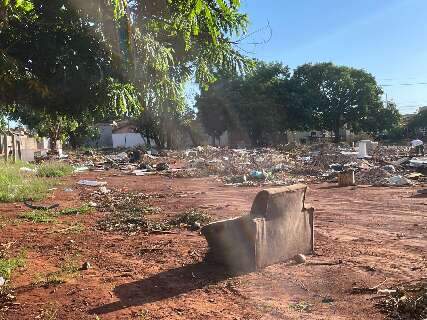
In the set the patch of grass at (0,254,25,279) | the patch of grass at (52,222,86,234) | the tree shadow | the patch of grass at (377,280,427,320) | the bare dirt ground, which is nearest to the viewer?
the patch of grass at (377,280,427,320)

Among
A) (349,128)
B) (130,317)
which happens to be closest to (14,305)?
(130,317)

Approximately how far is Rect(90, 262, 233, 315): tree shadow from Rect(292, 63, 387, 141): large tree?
139 feet

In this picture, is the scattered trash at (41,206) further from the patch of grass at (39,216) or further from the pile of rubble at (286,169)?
the pile of rubble at (286,169)

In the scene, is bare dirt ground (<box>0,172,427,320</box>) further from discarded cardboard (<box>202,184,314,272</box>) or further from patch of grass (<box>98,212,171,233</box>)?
patch of grass (<box>98,212,171,233</box>)

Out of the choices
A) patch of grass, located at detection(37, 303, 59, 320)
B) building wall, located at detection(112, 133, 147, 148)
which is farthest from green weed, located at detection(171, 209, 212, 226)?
building wall, located at detection(112, 133, 147, 148)

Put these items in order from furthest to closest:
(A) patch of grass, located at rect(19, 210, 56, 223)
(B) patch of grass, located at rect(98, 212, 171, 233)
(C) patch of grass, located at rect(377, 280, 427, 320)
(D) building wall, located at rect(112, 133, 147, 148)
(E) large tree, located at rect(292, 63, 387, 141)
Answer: (D) building wall, located at rect(112, 133, 147, 148) < (E) large tree, located at rect(292, 63, 387, 141) < (A) patch of grass, located at rect(19, 210, 56, 223) < (B) patch of grass, located at rect(98, 212, 171, 233) < (C) patch of grass, located at rect(377, 280, 427, 320)

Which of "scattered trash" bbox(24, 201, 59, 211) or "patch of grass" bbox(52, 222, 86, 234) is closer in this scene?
"patch of grass" bbox(52, 222, 86, 234)

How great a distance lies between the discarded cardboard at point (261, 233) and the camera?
16.3ft

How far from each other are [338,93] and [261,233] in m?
44.3

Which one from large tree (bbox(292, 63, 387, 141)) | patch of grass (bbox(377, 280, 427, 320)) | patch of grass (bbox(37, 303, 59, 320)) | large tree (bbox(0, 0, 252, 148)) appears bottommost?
patch of grass (bbox(377, 280, 427, 320))

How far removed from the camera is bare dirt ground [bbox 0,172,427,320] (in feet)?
12.9

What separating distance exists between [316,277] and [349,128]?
47.9 metres

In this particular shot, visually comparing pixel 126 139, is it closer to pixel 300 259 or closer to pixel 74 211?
pixel 74 211

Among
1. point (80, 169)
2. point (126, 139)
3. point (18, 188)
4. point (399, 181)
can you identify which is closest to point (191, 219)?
point (18, 188)
